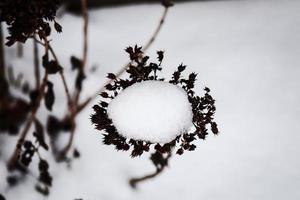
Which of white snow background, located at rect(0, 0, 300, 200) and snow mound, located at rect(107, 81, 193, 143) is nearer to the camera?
snow mound, located at rect(107, 81, 193, 143)

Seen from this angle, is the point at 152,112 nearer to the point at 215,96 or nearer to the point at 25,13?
the point at 25,13

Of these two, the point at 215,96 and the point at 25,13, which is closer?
the point at 25,13

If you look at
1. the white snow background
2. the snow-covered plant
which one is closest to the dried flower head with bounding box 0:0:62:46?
the snow-covered plant

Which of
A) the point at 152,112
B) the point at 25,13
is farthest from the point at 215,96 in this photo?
the point at 25,13

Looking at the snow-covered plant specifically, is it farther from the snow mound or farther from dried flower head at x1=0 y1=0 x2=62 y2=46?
dried flower head at x1=0 y1=0 x2=62 y2=46

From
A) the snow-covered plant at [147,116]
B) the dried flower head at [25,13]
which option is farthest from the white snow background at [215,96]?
the dried flower head at [25,13]

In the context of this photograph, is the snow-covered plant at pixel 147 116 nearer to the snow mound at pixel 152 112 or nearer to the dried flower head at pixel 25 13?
the snow mound at pixel 152 112
